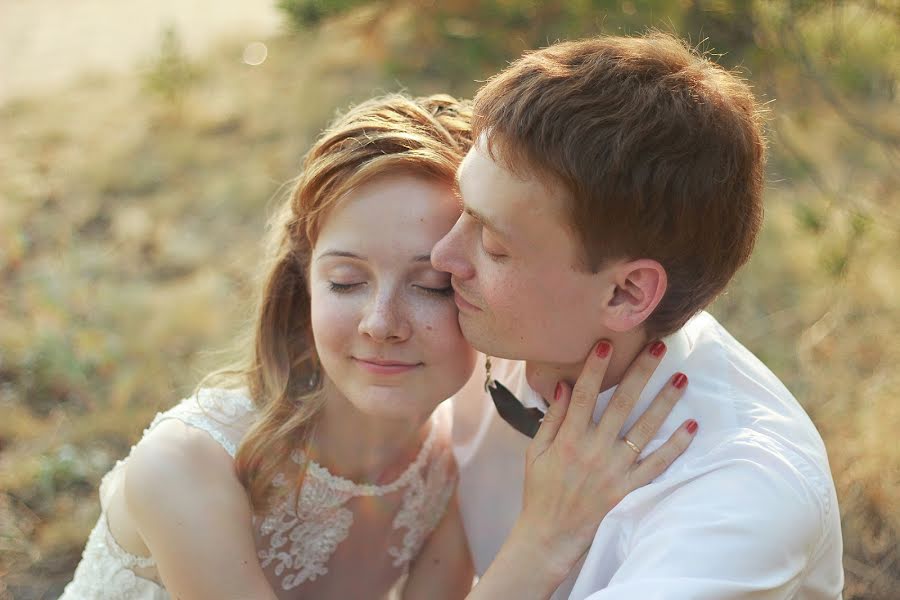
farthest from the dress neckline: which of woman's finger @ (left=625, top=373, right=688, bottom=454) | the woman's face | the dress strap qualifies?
woman's finger @ (left=625, top=373, right=688, bottom=454)

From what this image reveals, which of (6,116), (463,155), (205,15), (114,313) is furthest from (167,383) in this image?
(205,15)

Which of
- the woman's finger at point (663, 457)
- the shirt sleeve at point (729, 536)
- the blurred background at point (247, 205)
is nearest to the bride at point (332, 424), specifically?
the woman's finger at point (663, 457)

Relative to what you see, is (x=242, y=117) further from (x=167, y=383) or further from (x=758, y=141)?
(x=758, y=141)

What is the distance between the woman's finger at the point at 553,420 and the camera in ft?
7.97

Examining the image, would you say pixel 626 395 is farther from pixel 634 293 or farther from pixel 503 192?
pixel 503 192

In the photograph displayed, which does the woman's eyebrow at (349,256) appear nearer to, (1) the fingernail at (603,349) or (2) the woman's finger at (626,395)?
(1) the fingernail at (603,349)

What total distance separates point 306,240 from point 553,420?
790mm

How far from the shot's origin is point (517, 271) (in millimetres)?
2203

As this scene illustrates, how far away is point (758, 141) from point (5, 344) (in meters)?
3.89

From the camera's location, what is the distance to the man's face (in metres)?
2.14

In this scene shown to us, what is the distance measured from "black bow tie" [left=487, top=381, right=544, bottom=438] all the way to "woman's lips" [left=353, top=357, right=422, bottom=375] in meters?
0.34

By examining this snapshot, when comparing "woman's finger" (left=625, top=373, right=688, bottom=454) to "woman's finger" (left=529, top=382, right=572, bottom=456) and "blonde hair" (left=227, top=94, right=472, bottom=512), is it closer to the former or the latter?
"woman's finger" (left=529, top=382, right=572, bottom=456)

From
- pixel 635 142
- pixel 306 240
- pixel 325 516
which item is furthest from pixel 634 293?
pixel 325 516

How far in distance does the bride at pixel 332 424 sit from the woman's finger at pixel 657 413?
17cm
